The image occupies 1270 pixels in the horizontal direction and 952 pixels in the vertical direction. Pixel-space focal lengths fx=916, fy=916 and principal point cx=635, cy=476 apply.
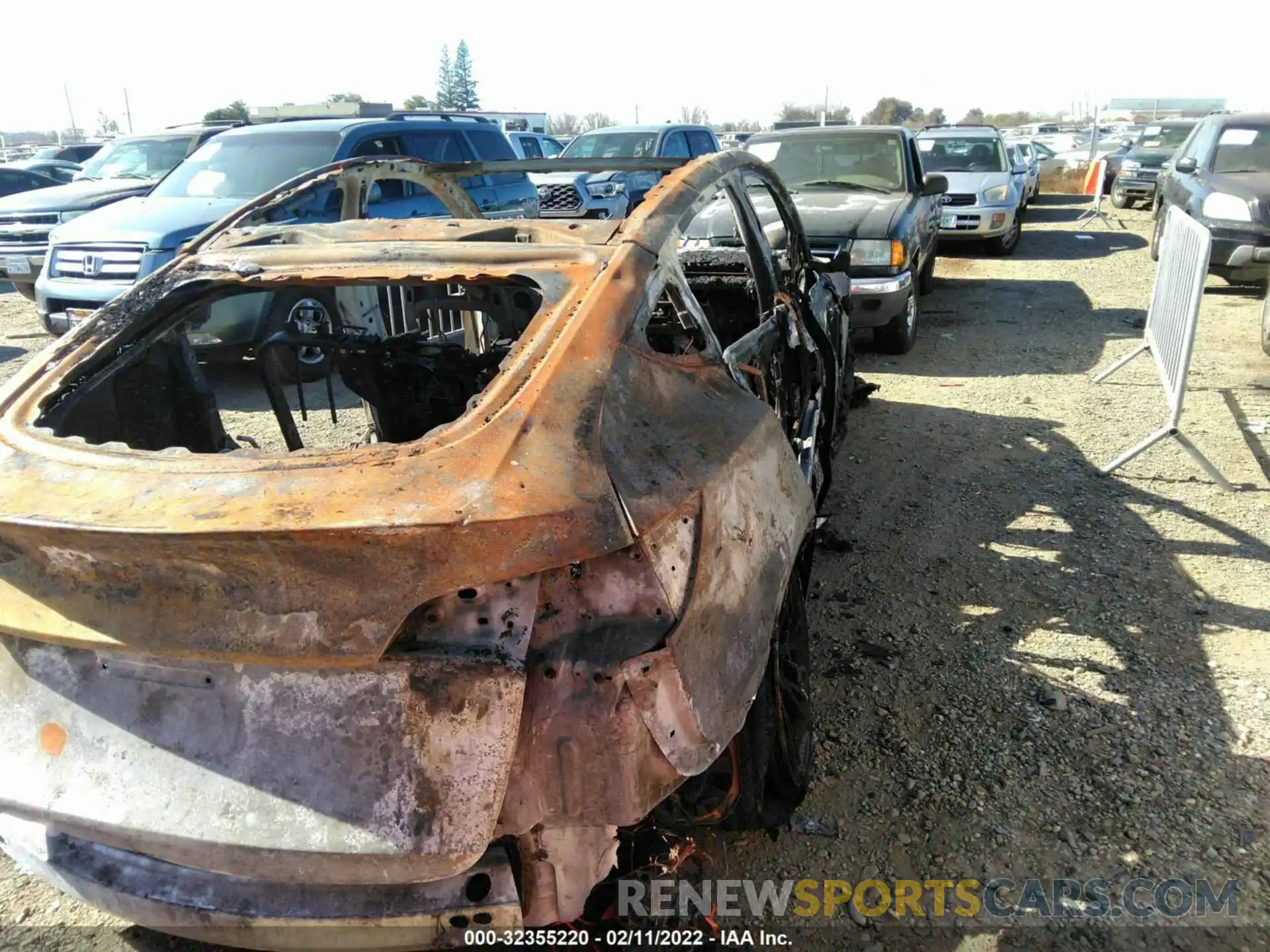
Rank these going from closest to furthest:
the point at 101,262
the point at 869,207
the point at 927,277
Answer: the point at 101,262
the point at 869,207
the point at 927,277

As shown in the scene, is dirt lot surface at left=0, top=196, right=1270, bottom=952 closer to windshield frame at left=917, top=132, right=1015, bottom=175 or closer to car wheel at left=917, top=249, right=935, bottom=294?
car wheel at left=917, top=249, right=935, bottom=294

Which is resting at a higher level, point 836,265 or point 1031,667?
point 836,265

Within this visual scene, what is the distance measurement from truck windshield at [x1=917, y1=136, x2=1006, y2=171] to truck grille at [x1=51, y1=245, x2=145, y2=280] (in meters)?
10.3

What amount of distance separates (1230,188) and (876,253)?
4.50 meters

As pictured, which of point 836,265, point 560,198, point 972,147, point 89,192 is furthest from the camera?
point 972,147

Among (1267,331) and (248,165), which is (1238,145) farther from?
(248,165)

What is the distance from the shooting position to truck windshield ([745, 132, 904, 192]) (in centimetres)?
848

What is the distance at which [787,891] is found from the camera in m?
2.47

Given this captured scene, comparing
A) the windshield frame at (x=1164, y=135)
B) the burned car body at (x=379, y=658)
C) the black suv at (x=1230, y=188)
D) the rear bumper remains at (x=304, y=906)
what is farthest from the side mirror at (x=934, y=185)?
the windshield frame at (x=1164, y=135)

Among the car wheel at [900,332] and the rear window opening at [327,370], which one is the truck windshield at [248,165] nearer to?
the rear window opening at [327,370]

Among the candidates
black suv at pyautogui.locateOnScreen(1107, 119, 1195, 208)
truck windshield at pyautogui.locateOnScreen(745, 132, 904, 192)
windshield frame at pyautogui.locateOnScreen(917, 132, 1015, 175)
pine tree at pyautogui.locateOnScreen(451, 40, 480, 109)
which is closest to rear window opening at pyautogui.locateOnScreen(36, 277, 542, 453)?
truck windshield at pyautogui.locateOnScreen(745, 132, 904, 192)

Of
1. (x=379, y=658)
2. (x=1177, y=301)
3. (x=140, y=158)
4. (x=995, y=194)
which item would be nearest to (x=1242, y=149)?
(x=995, y=194)

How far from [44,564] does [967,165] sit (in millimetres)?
13681

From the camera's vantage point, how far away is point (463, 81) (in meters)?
71.5
